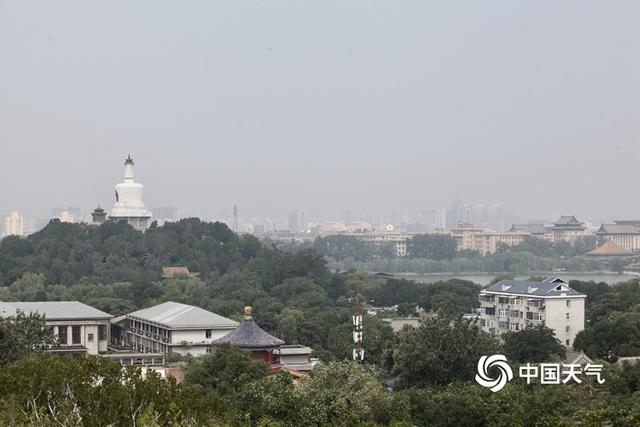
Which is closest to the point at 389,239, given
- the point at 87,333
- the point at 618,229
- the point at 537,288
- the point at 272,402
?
the point at 618,229

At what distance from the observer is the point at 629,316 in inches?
1024

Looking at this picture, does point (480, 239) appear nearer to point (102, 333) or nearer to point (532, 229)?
point (532, 229)

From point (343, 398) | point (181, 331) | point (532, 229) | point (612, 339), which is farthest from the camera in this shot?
point (532, 229)

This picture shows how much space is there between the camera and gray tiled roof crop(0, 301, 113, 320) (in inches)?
1053

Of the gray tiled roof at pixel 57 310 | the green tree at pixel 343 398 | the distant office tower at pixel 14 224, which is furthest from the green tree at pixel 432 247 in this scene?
the green tree at pixel 343 398

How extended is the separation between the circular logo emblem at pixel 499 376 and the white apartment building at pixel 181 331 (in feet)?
25.9

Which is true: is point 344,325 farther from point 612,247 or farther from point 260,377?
point 612,247

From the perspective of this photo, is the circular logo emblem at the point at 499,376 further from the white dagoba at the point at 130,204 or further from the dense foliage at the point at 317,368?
the white dagoba at the point at 130,204

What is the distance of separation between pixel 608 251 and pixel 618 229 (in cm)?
1258

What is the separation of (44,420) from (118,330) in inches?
761

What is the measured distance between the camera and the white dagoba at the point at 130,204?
53812mm

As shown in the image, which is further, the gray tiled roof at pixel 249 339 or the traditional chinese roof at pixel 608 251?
the traditional chinese roof at pixel 608 251

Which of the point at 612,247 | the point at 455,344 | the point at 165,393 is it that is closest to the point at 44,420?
the point at 165,393

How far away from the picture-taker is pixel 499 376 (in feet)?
59.8
